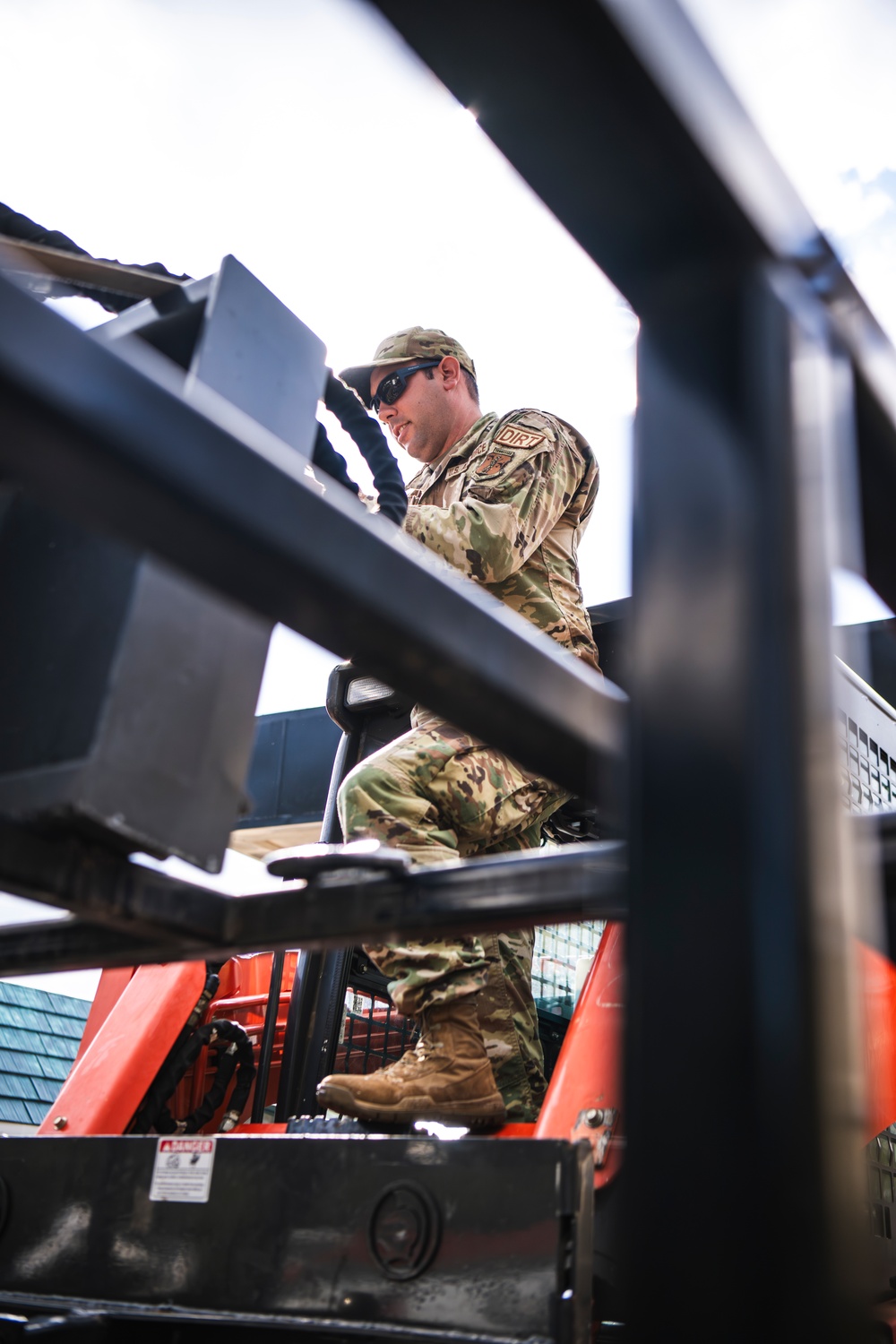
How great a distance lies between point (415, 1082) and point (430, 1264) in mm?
566

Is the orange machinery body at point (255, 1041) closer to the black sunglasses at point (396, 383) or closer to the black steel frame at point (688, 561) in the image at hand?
the black steel frame at point (688, 561)

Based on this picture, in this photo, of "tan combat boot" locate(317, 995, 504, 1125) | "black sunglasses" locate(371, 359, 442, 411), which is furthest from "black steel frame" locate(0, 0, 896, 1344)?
"black sunglasses" locate(371, 359, 442, 411)

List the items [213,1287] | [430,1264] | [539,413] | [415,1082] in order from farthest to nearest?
[539,413] < [415,1082] < [213,1287] < [430,1264]

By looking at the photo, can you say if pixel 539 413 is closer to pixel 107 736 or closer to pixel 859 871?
pixel 107 736

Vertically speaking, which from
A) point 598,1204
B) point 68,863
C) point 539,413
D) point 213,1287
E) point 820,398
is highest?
point 539,413

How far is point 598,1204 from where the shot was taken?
1736 millimetres

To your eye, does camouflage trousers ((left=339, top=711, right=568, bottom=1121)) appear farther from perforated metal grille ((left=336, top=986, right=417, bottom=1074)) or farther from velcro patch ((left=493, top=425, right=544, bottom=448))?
velcro patch ((left=493, top=425, right=544, bottom=448))

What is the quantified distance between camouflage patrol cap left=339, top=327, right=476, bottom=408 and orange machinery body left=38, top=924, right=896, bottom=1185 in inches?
55.1

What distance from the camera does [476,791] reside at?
2.15 meters

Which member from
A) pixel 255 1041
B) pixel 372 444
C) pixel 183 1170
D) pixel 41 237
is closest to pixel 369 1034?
pixel 255 1041

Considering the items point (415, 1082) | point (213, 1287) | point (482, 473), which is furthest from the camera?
point (482, 473)

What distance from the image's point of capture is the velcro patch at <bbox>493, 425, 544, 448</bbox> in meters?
2.44

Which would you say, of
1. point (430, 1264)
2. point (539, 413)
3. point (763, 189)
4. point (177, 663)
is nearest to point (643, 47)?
point (763, 189)

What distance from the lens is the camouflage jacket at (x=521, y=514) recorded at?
2.18 m
